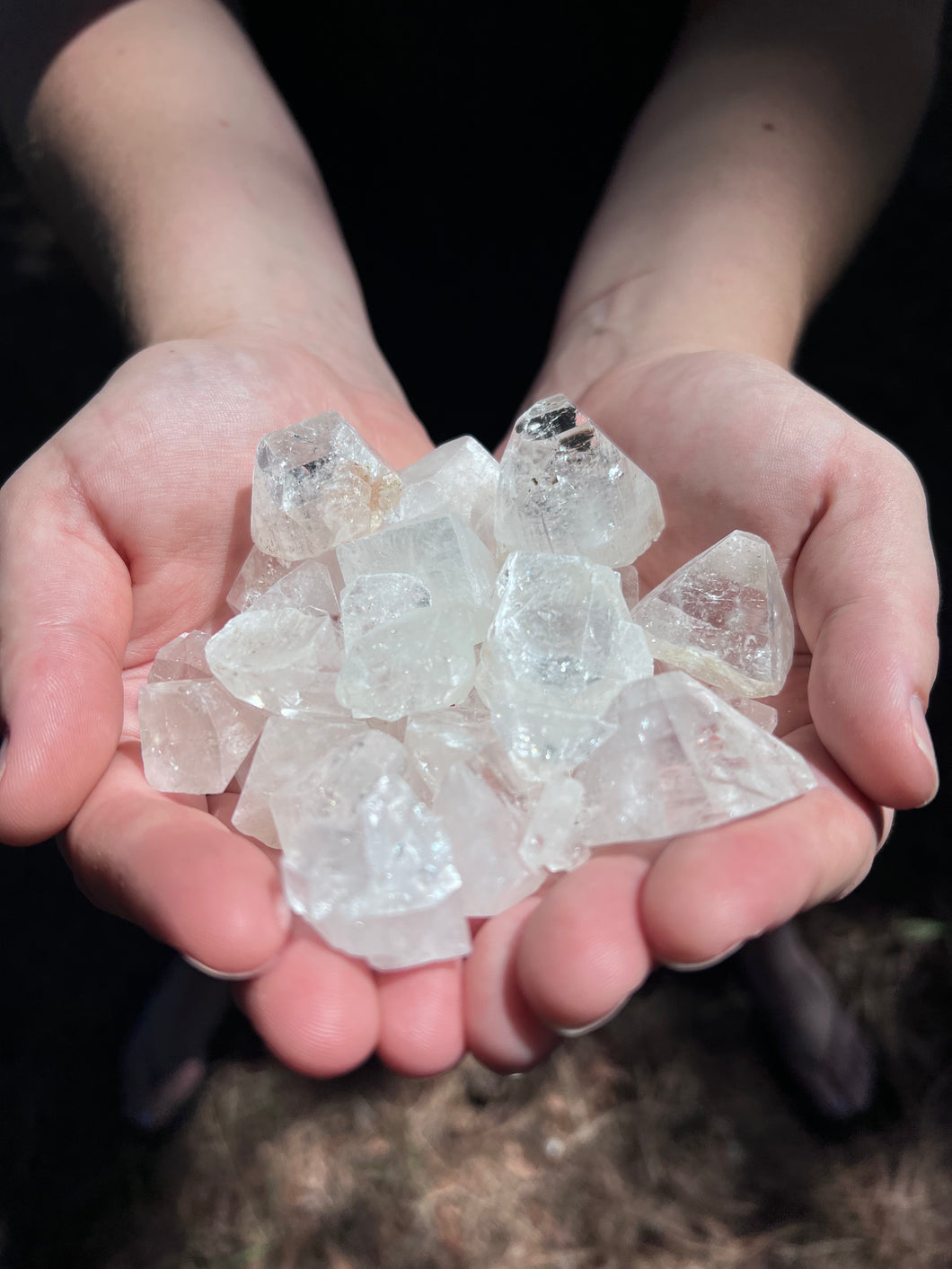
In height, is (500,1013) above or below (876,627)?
below

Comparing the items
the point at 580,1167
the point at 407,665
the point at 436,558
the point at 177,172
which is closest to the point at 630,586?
the point at 436,558

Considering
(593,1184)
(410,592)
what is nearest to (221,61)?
(410,592)

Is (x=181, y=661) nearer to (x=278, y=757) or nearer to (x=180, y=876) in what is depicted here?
(x=278, y=757)

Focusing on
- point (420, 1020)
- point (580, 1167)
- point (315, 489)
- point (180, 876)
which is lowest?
point (580, 1167)

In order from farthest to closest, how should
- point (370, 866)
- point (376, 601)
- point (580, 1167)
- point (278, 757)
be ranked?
point (580, 1167) → point (376, 601) → point (278, 757) → point (370, 866)

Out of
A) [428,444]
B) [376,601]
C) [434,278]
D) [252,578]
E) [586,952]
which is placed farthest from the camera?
[434,278]

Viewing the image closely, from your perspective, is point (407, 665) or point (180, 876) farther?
point (407, 665)

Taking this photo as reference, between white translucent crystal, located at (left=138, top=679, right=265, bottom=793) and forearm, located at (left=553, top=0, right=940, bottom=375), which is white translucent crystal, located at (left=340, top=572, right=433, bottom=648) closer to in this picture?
white translucent crystal, located at (left=138, top=679, right=265, bottom=793)
